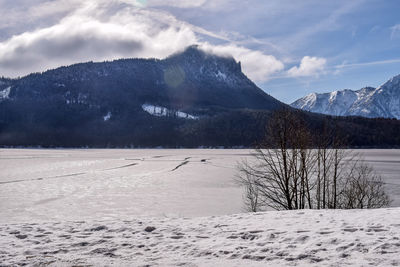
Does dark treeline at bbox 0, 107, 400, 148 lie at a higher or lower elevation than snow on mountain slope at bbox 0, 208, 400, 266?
higher

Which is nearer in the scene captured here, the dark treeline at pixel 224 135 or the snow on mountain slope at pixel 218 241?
the snow on mountain slope at pixel 218 241

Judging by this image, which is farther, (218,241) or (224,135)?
(224,135)

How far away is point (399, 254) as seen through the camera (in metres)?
6.34

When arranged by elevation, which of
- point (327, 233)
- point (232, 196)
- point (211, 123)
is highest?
point (211, 123)

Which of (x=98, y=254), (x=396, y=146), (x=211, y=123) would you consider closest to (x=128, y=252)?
→ (x=98, y=254)

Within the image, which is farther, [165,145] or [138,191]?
[165,145]

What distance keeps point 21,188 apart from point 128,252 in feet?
61.7

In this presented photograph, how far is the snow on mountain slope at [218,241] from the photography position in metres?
6.71

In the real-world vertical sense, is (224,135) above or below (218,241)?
above

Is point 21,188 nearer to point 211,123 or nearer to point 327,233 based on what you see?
point 327,233

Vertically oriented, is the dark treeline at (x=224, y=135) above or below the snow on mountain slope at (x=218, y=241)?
above

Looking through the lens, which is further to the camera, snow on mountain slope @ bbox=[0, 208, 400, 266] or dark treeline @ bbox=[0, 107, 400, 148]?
dark treeline @ bbox=[0, 107, 400, 148]

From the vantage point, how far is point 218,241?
8008 millimetres

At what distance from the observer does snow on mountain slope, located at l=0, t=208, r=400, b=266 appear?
22.0ft
